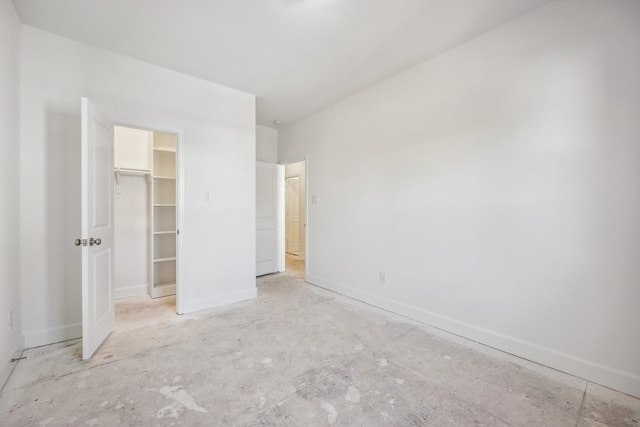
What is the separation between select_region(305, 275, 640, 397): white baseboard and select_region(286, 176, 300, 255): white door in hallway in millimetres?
4081

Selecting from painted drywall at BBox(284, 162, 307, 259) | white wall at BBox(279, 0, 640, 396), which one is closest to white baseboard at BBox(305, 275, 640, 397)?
white wall at BBox(279, 0, 640, 396)

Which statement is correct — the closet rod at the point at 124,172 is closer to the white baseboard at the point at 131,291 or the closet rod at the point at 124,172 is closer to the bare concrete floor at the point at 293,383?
the white baseboard at the point at 131,291

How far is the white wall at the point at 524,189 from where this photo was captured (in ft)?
5.96

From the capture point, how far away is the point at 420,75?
2.90 meters

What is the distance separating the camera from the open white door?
2104mm

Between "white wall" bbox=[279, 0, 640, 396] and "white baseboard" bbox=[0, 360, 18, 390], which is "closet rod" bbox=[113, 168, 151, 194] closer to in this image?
"white baseboard" bbox=[0, 360, 18, 390]

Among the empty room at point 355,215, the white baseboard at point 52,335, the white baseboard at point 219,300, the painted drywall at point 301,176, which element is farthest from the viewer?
the painted drywall at point 301,176

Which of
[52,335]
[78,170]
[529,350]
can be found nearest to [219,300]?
[52,335]

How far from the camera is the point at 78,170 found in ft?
8.39

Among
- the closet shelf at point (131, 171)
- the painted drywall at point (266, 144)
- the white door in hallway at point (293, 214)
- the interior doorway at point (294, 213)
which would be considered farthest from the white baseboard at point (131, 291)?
the white door in hallway at point (293, 214)

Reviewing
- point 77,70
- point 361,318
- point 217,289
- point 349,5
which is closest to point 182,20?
point 77,70

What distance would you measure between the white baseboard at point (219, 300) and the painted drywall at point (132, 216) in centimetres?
113

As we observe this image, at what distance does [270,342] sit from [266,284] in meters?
1.92

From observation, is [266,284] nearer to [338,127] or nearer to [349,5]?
[338,127]
